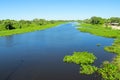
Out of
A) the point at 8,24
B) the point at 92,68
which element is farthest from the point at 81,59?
the point at 8,24

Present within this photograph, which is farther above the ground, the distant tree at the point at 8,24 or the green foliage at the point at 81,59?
the distant tree at the point at 8,24

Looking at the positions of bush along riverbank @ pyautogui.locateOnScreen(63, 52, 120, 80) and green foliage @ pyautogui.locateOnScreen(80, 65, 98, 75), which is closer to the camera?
bush along riverbank @ pyautogui.locateOnScreen(63, 52, 120, 80)

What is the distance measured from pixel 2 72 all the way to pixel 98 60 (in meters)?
11.4

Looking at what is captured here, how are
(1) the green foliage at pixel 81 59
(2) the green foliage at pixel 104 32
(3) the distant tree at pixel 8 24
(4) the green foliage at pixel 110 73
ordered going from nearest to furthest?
1. (4) the green foliage at pixel 110 73
2. (1) the green foliage at pixel 81 59
3. (2) the green foliage at pixel 104 32
4. (3) the distant tree at pixel 8 24

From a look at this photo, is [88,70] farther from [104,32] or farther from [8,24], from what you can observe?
[8,24]

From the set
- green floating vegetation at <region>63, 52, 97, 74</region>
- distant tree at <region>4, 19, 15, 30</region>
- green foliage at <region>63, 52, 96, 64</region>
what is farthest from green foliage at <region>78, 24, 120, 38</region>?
distant tree at <region>4, 19, 15, 30</region>

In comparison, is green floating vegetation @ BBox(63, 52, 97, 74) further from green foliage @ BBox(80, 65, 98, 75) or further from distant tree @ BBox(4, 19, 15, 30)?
distant tree @ BBox(4, 19, 15, 30)

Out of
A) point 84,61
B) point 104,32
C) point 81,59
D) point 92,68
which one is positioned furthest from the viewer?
point 104,32

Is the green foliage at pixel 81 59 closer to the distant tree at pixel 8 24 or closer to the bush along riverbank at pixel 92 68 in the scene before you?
the bush along riverbank at pixel 92 68

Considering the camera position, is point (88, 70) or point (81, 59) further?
point (81, 59)

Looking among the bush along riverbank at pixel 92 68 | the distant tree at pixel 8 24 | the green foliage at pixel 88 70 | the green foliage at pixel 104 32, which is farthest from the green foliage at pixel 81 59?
the distant tree at pixel 8 24

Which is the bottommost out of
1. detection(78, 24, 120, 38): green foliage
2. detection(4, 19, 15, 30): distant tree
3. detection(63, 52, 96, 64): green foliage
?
detection(78, 24, 120, 38): green foliage

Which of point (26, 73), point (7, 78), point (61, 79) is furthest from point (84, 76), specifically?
point (7, 78)

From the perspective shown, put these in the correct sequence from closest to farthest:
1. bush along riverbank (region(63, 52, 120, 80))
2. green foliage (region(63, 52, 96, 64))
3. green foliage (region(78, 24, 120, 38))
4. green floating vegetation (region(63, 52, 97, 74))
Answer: bush along riverbank (region(63, 52, 120, 80)), green floating vegetation (region(63, 52, 97, 74)), green foliage (region(63, 52, 96, 64)), green foliage (region(78, 24, 120, 38))
